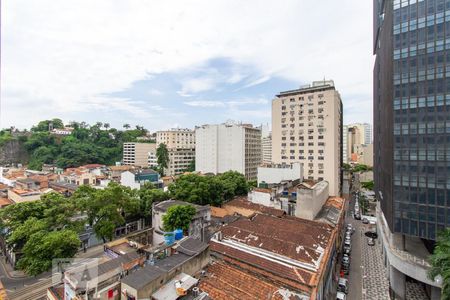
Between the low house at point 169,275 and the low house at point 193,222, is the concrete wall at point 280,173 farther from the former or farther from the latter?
the low house at point 169,275

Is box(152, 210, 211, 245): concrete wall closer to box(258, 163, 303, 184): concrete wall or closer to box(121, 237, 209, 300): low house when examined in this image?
box(121, 237, 209, 300): low house

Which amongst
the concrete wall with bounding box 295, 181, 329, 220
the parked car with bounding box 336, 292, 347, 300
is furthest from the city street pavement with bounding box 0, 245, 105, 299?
the concrete wall with bounding box 295, 181, 329, 220

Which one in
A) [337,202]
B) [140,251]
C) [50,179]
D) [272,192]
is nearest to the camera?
[140,251]

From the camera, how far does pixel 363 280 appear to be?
21922 millimetres

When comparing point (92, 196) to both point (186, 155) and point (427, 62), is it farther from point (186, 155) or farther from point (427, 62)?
point (186, 155)

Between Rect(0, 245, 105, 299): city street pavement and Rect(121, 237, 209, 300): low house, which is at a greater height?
Rect(121, 237, 209, 300): low house

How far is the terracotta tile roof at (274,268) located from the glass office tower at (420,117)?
1351cm

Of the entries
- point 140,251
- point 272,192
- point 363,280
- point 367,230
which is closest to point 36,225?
point 140,251

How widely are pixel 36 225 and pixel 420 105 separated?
34.2 metres

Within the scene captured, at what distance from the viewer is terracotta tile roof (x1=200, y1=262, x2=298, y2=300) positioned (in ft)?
37.9

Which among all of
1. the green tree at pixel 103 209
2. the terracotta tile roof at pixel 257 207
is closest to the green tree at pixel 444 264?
the terracotta tile roof at pixel 257 207

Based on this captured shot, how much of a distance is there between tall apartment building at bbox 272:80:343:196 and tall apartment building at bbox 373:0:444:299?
2541 centimetres

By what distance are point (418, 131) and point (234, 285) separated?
20.0m

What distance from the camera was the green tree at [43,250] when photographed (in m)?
16.3
